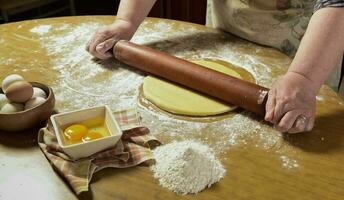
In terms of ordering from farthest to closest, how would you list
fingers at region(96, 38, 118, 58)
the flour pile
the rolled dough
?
fingers at region(96, 38, 118, 58) → the rolled dough → the flour pile

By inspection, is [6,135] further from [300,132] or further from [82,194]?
[300,132]

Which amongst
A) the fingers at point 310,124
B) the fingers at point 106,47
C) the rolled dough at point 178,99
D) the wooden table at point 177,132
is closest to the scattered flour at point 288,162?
the wooden table at point 177,132

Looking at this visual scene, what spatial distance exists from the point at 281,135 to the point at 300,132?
48 mm

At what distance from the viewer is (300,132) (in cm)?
103

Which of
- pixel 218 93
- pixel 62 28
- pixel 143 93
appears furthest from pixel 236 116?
pixel 62 28

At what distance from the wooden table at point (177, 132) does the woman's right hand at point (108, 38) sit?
0.04 m

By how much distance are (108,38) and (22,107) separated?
0.46 m

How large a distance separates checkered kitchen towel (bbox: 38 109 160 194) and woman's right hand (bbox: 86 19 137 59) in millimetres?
398

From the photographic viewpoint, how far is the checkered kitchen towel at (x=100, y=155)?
2.89 feet

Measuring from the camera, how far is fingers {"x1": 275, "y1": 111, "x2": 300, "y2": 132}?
3.26ft

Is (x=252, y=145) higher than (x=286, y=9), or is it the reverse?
(x=286, y=9)

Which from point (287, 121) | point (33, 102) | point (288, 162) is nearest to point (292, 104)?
point (287, 121)

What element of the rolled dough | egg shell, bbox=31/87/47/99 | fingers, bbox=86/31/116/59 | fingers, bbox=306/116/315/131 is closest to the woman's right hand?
fingers, bbox=86/31/116/59

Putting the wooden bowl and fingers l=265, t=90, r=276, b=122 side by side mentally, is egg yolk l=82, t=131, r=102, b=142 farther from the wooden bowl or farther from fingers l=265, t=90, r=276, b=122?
fingers l=265, t=90, r=276, b=122
